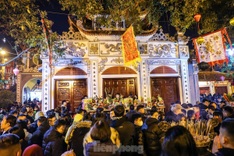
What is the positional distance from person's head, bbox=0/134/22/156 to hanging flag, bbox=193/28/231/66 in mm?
8376

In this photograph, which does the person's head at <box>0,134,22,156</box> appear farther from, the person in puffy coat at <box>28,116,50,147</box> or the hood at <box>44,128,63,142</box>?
the person in puffy coat at <box>28,116,50,147</box>

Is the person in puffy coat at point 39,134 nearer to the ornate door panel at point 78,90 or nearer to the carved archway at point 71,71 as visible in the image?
Result: the ornate door panel at point 78,90

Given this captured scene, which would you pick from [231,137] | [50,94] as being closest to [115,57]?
[50,94]

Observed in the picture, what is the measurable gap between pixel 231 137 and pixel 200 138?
100cm

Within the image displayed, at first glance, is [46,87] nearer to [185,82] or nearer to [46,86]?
[46,86]

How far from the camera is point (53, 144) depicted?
2.95 metres

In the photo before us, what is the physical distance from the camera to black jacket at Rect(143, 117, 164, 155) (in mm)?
3248

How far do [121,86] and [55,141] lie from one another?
304 inches

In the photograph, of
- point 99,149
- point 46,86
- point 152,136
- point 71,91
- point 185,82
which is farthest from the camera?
point 185,82

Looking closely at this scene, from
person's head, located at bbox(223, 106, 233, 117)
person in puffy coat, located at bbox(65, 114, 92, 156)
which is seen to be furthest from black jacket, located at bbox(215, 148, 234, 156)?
person's head, located at bbox(223, 106, 233, 117)

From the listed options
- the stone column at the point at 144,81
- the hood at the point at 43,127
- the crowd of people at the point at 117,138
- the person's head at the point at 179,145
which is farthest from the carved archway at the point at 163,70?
the person's head at the point at 179,145

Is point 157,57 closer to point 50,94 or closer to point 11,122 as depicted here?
point 50,94

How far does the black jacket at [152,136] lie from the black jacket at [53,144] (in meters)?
1.49

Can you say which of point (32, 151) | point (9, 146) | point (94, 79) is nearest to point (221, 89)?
point (94, 79)
